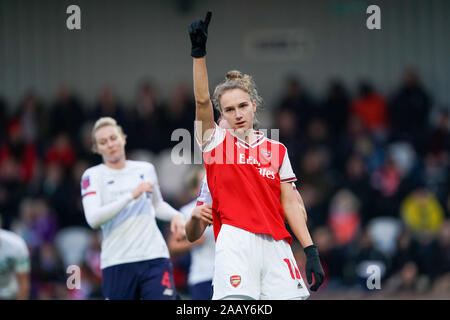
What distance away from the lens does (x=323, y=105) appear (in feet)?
45.8

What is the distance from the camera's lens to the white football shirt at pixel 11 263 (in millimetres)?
7910

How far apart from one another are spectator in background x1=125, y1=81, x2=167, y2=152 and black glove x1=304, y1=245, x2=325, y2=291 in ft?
27.5

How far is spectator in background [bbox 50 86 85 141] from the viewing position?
14.0 meters

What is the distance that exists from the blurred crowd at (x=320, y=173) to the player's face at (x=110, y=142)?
3.67 meters

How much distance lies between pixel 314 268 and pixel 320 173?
7908mm

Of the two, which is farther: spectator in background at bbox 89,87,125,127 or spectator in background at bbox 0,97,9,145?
spectator in background at bbox 0,97,9,145

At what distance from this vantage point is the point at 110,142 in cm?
675

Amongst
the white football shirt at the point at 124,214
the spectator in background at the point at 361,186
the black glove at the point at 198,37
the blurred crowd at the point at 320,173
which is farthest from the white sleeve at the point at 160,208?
the spectator in background at the point at 361,186

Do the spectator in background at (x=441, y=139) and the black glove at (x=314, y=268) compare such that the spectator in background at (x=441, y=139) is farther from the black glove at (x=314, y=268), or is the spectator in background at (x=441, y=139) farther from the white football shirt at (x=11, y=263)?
the black glove at (x=314, y=268)

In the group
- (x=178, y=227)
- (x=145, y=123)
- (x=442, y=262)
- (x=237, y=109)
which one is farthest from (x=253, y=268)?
(x=145, y=123)

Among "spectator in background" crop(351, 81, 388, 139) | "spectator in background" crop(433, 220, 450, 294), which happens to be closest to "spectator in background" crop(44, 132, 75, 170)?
"spectator in background" crop(351, 81, 388, 139)

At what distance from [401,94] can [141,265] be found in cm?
844

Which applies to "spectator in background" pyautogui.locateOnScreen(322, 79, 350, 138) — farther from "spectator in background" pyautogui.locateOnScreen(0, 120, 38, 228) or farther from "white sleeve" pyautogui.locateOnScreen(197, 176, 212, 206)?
"white sleeve" pyautogui.locateOnScreen(197, 176, 212, 206)

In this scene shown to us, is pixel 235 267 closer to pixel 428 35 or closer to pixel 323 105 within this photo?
pixel 323 105
